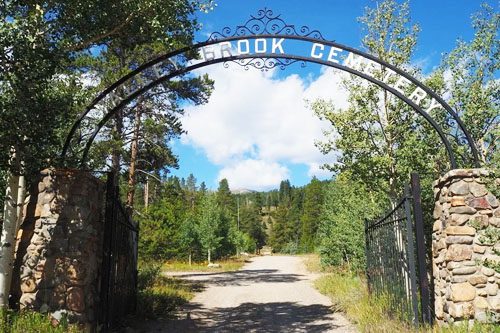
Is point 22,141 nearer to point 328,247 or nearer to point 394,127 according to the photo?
point 394,127

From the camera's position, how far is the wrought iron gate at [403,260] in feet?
21.6

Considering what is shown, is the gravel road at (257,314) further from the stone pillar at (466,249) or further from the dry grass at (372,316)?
the stone pillar at (466,249)

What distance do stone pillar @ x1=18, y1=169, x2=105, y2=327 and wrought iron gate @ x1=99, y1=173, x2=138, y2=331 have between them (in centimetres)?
18

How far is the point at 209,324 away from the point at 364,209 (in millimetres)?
7670

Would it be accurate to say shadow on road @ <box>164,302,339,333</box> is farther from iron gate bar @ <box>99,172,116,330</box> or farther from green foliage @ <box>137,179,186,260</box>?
green foliage @ <box>137,179,186,260</box>

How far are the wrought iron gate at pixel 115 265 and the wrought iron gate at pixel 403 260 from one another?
4.54m

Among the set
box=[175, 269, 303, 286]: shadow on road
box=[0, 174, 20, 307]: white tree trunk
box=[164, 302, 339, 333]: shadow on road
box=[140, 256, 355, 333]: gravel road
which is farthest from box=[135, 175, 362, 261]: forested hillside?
box=[0, 174, 20, 307]: white tree trunk

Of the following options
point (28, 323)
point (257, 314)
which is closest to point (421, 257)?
point (257, 314)

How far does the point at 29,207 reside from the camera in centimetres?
672

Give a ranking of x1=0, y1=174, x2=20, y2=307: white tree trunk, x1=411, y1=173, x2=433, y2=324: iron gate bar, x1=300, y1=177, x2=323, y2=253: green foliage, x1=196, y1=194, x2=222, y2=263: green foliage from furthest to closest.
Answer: x1=300, y1=177, x2=323, y2=253: green foliage
x1=196, y1=194, x2=222, y2=263: green foliage
x1=411, y1=173, x2=433, y2=324: iron gate bar
x1=0, y1=174, x2=20, y2=307: white tree trunk

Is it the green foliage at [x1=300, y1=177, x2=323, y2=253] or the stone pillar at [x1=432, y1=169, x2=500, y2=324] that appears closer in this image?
the stone pillar at [x1=432, y1=169, x2=500, y2=324]

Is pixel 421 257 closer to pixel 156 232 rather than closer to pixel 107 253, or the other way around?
pixel 107 253

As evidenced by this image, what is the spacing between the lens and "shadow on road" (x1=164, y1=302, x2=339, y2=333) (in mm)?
8766

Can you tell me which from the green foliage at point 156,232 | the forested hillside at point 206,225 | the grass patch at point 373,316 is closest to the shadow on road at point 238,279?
the green foliage at point 156,232
